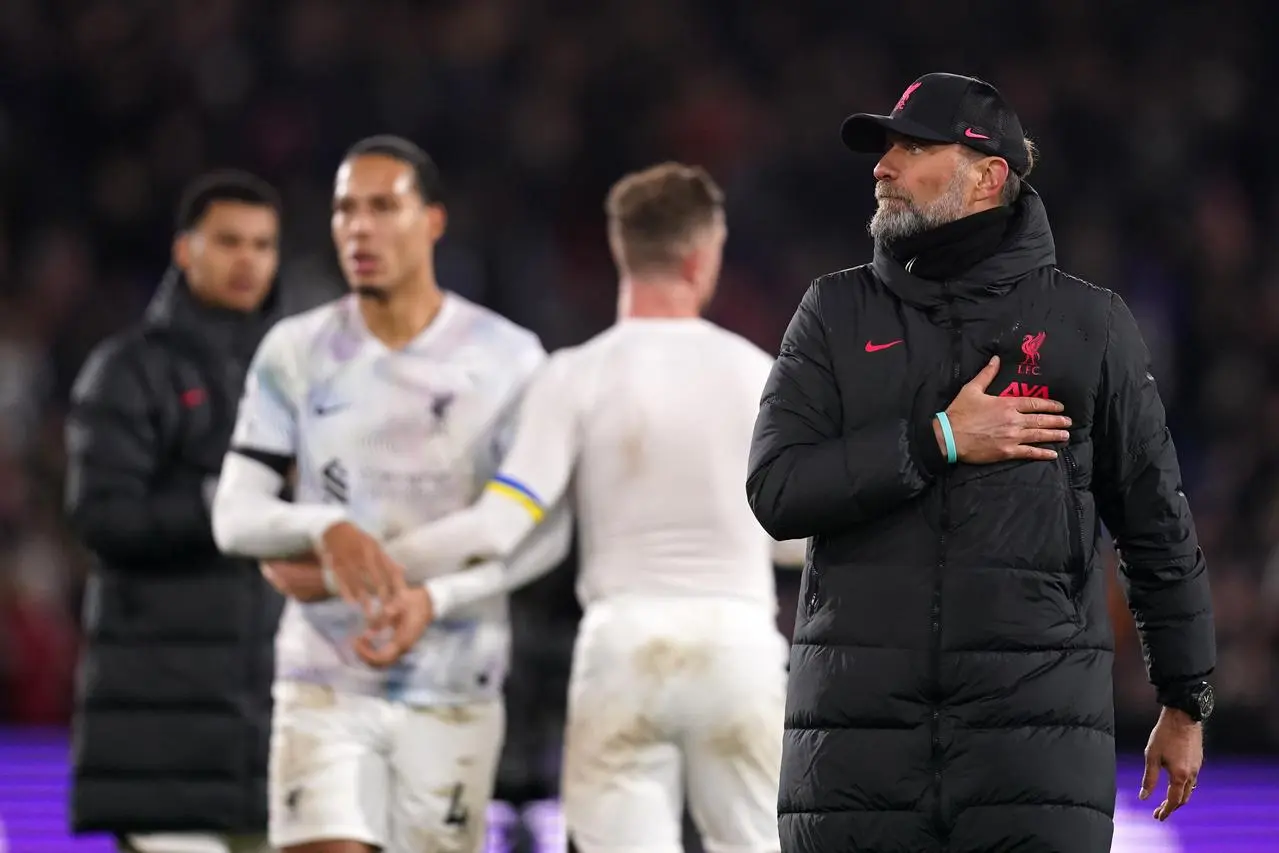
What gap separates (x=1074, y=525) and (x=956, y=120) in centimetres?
74

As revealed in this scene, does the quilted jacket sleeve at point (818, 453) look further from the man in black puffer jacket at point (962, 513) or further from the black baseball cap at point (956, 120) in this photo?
the black baseball cap at point (956, 120)

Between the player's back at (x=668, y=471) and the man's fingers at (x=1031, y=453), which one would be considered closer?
the man's fingers at (x=1031, y=453)

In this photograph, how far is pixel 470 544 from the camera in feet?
17.0

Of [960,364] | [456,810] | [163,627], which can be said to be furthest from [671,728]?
[163,627]

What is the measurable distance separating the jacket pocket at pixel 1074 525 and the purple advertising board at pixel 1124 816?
3.64 metres

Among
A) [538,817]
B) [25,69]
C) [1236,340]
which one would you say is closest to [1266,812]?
[538,817]

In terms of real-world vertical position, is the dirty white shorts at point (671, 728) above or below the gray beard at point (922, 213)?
below

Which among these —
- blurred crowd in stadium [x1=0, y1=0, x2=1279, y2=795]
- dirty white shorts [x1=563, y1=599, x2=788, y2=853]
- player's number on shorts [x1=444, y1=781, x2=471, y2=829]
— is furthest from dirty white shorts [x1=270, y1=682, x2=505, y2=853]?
blurred crowd in stadium [x1=0, y1=0, x2=1279, y2=795]

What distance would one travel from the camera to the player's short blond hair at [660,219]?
540cm

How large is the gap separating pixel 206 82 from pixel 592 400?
9144 mm

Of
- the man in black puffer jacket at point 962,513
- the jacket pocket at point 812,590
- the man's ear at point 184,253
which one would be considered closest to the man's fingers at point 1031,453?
the man in black puffer jacket at point 962,513

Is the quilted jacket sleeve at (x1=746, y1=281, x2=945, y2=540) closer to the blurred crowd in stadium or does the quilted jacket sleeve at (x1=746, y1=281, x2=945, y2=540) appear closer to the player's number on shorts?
Result: the player's number on shorts

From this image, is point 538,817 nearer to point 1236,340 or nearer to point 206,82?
point 1236,340

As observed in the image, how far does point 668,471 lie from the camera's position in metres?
5.21
